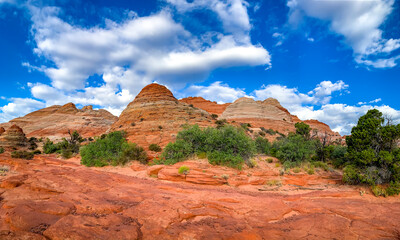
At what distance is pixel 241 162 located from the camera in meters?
13.7

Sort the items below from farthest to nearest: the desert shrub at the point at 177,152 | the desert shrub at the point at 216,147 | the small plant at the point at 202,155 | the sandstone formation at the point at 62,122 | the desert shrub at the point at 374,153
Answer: the sandstone formation at the point at 62,122
the desert shrub at the point at 177,152
the small plant at the point at 202,155
the desert shrub at the point at 216,147
the desert shrub at the point at 374,153

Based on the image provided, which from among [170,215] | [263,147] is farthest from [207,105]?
[170,215]

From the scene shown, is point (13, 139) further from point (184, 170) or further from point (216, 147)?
point (216, 147)

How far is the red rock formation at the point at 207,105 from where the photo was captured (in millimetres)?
96675

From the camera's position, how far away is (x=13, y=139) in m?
33.5

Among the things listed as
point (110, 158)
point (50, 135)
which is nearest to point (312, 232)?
point (110, 158)

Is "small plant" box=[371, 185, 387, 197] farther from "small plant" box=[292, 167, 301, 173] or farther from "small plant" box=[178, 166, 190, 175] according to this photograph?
"small plant" box=[178, 166, 190, 175]

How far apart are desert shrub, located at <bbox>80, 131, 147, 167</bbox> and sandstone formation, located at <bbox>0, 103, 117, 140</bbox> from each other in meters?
44.4

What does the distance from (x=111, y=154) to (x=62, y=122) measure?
6125 cm

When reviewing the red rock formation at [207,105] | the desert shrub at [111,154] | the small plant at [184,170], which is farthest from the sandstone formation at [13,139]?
the red rock formation at [207,105]

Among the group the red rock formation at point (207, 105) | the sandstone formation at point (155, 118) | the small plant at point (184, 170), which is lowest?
the small plant at point (184, 170)

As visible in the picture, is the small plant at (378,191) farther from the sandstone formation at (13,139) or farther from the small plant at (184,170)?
the sandstone formation at (13,139)

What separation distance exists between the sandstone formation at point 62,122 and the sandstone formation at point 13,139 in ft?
63.6

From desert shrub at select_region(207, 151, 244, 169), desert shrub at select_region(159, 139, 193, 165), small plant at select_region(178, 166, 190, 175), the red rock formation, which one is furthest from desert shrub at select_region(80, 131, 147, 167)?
the red rock formation
